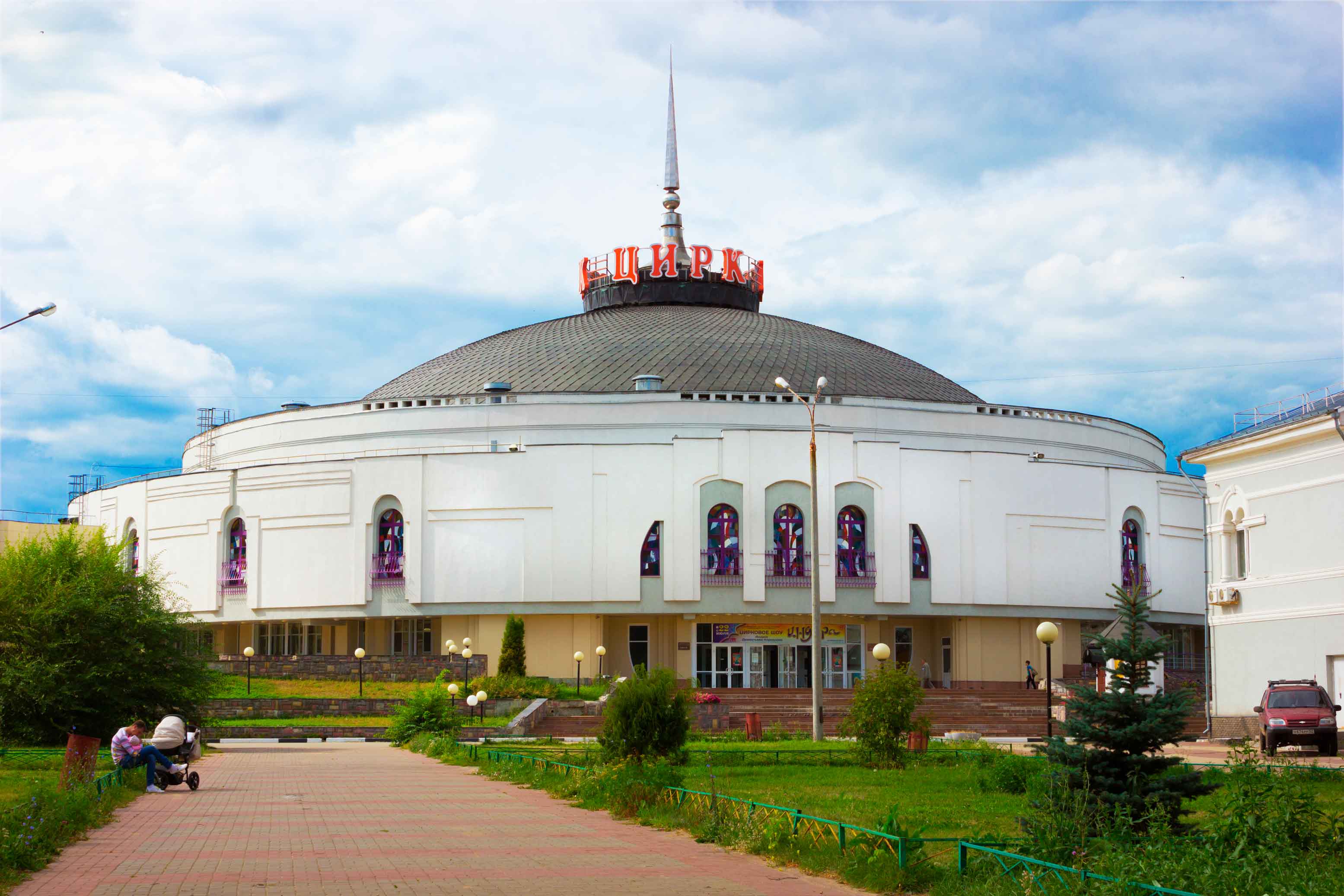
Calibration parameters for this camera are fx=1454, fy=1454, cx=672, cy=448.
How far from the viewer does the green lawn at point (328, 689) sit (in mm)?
43625

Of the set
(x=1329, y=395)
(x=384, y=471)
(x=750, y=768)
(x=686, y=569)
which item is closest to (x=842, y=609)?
(x=686, y=569)

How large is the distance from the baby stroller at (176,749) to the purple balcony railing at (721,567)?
2686 cm

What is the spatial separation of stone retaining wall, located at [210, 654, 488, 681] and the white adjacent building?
76.5ft

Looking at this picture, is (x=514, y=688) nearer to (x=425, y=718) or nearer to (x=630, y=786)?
(x=425, y=718)

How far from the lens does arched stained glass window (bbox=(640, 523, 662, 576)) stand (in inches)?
1961

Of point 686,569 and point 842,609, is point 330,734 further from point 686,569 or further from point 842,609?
point 842,609

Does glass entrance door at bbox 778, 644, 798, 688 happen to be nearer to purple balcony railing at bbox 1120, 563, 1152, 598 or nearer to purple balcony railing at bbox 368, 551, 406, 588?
purple balcony railing at bbox 1120, 563, 1152, 598

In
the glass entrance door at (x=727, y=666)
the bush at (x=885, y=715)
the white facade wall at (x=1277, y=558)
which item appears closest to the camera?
the bush at (x=885, y=715)

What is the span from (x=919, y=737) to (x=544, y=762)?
7042 millimetres

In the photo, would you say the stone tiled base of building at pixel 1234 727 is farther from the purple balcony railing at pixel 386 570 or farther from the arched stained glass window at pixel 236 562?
the arched stained glass window at pixel 236 562

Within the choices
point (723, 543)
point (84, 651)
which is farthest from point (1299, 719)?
point (723, 543)

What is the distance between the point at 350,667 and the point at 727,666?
13115mm

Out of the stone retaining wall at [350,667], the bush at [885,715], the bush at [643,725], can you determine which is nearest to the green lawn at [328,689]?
the stone retaining wall at [350,667]

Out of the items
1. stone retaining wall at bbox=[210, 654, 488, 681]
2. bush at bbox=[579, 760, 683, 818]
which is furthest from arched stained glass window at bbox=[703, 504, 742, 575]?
bush at bbox=[579, 760, 683, 818]
